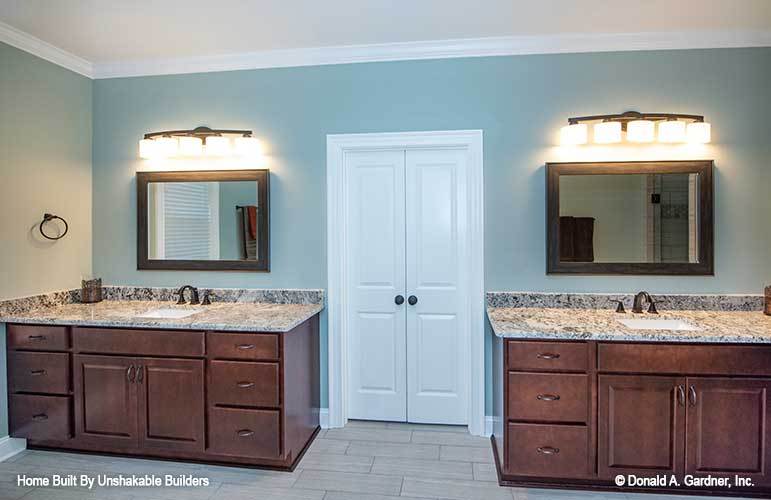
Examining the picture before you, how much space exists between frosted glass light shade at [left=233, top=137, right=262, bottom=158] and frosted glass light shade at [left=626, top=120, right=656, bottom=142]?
2402 mm

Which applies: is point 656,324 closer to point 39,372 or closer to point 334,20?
point 334,20

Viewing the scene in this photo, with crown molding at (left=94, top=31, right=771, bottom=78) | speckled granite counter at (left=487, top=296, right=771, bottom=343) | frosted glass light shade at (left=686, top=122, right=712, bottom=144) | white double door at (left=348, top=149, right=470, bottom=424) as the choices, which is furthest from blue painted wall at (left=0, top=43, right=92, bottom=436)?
frosted glass light shade at (left=686, top=122, right=712, bottom=144)

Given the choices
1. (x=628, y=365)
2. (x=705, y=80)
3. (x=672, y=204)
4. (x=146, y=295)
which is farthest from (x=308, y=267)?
(x=705, y=80)

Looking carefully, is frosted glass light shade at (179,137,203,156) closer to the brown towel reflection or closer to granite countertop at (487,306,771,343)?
granite countertop at (487,306,771,343)

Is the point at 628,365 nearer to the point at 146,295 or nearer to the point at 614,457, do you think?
the point at 614,457

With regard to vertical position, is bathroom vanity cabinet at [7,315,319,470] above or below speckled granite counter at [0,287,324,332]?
below

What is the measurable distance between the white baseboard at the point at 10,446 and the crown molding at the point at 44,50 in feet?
A: 7.80

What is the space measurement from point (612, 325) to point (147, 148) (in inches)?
125

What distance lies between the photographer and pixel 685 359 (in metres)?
2.29

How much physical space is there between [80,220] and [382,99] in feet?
7.63

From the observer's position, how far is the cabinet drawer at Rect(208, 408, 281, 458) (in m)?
2.54

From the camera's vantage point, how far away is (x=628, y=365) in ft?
7.64

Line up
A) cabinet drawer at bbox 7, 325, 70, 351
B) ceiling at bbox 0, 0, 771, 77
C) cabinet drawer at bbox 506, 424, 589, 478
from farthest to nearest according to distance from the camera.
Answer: cabinet drawer at bbox 7, 325, 70, 351 → ceiling at bbox 0, 0, 771, 77 → cabinet drawer at bbox 506, 424, 589, 478

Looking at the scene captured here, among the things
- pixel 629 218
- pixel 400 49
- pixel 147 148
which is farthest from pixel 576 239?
pixel 147 148
